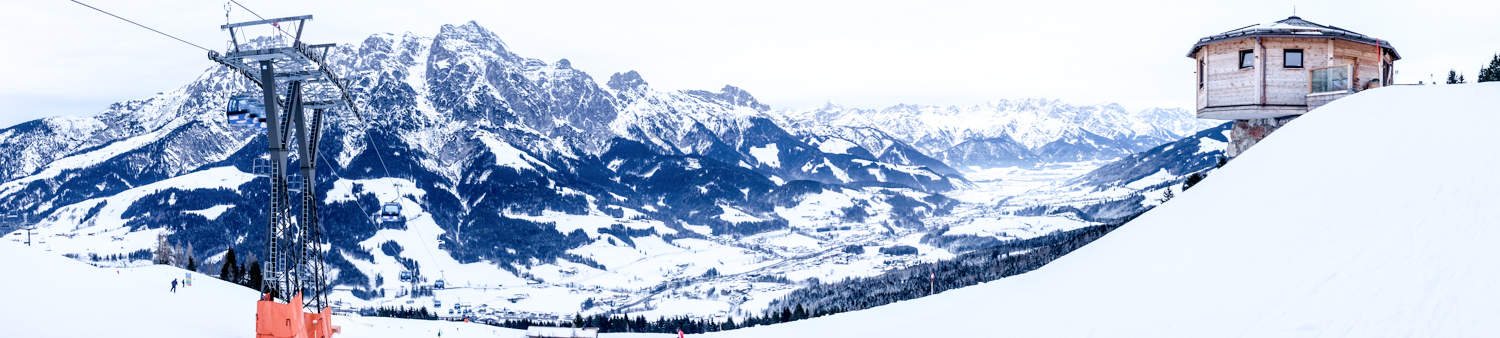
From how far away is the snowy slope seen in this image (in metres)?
11.6

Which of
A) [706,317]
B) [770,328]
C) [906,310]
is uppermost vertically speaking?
[906,310]

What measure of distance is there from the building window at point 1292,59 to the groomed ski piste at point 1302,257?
6329mm

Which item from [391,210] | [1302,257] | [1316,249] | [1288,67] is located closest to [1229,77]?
[1288,67]

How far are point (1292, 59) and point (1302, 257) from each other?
2121 centimetres

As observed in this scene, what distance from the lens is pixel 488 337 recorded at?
6222 cm

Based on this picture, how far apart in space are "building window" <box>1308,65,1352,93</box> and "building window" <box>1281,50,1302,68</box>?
0.59 meters

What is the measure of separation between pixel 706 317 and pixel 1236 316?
187 meters

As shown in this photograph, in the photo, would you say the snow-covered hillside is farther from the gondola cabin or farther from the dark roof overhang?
the dark roof overhang

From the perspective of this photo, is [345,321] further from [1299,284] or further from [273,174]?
[1299,284]

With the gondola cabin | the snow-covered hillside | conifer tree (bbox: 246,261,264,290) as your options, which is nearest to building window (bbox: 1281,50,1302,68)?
the snow-covered hillside

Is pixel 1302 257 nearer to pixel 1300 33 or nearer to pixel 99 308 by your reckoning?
pixel 1300 33

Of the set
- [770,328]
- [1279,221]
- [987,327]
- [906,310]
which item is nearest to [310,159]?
[770,328]

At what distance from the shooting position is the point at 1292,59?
1210 inches

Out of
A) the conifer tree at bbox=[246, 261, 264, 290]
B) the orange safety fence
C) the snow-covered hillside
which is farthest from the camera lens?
the conifer tree at bbox=[246, 261, 264, 290]
